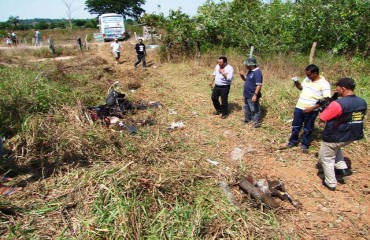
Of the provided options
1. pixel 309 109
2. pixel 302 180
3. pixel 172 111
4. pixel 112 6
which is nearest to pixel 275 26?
pixel 172 111

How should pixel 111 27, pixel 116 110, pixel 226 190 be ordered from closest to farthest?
pixel 226 190 → pixel 116 110 → pixel 111 27

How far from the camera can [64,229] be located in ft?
8.30

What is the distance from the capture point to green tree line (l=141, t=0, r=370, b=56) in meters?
9.11

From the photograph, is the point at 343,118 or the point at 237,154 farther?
the point at 237,154

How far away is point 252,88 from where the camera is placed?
4.91 meters

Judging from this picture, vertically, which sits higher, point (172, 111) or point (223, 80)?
point (223, 80)

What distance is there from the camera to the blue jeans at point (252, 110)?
16.7 feet

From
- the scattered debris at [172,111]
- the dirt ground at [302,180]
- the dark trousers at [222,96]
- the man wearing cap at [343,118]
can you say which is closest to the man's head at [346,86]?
the man wearing cap at [343,118]

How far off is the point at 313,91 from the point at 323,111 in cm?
65

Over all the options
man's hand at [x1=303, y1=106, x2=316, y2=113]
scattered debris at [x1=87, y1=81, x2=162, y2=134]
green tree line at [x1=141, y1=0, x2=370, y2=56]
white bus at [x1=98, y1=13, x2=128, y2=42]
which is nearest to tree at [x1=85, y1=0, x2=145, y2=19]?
white bus at [x1=98, y1=13, x2=128, y2=42]

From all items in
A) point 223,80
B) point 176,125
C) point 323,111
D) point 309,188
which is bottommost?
point 309,188

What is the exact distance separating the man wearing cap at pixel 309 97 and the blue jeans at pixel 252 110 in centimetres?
97

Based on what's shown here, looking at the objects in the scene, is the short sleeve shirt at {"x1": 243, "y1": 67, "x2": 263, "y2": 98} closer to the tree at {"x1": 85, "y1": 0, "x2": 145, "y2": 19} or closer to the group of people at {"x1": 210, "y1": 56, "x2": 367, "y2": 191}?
the group of people at {"x1": 210, "y1": 56, "x2": 367, "y2": 191}

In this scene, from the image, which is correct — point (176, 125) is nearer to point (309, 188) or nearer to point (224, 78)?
point (224, 78)
